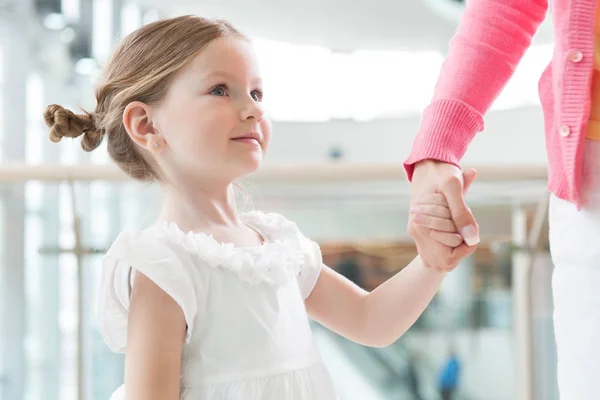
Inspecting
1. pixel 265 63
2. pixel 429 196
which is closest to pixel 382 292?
pixel 429 196

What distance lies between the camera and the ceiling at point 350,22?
855 centimetres

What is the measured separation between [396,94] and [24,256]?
23.1 ft

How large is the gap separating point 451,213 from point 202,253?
0.25m

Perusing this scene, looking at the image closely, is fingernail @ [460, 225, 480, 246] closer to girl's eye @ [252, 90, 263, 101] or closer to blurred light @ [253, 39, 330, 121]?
girl's eye @ [252, 90, 263, 101]

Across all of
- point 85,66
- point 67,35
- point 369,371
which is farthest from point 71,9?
point 369,371

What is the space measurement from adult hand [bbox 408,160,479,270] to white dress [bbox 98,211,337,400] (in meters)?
0.16

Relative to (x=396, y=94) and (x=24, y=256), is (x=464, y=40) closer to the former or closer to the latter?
(x=24, y=256)

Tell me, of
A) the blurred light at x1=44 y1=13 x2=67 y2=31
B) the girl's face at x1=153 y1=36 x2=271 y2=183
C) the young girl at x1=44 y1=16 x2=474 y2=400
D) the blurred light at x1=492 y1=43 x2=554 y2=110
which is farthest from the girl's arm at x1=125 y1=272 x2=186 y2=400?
the blurred light at x1=492 y1=43 x2=554 y2=110

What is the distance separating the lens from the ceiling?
8.55 metres

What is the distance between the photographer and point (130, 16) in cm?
625

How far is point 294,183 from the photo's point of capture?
132 centimetres

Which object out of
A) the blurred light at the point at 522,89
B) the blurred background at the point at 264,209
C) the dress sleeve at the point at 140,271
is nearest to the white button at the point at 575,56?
the dress sleeve at the point at 140,271

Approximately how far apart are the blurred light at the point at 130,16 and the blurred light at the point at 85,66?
38.4 inches

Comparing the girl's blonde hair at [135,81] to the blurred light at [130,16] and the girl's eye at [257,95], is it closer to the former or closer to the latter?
the girl's eye at [257,95]
